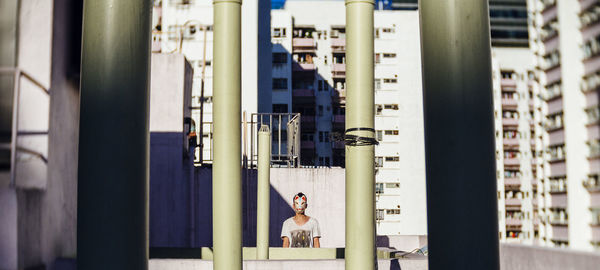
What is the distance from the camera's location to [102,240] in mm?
3928

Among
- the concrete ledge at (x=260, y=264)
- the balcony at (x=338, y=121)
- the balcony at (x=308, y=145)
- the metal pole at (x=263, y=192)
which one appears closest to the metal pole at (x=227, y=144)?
the concrete ledge at (x=260, y=264)

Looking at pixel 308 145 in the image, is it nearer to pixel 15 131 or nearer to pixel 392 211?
pixel 392 211

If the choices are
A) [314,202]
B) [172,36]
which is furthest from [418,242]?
[172,36]

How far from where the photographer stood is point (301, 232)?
16.2 metres

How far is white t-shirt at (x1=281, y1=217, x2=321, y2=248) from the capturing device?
16219 mm

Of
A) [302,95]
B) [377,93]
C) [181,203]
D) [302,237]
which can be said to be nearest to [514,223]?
[377,93]

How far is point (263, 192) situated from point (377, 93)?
95432mm

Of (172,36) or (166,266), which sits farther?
(172,36)

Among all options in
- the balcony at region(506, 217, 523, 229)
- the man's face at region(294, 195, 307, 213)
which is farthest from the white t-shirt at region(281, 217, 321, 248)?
the balcony at region(506, 217, 523, 229)

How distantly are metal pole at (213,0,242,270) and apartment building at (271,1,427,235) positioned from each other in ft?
322

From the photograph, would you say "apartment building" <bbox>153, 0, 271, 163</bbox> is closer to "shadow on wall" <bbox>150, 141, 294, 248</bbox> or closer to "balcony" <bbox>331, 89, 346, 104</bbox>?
"shadow on wall" <bbox>150, 141, 294, 248</bbox>

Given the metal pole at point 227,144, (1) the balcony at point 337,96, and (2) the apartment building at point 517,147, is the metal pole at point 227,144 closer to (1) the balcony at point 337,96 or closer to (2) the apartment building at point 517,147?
(1) the balcony at point 337,96

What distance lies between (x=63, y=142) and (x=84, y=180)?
20.4 feet

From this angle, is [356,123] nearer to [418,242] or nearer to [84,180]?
[84,180]
